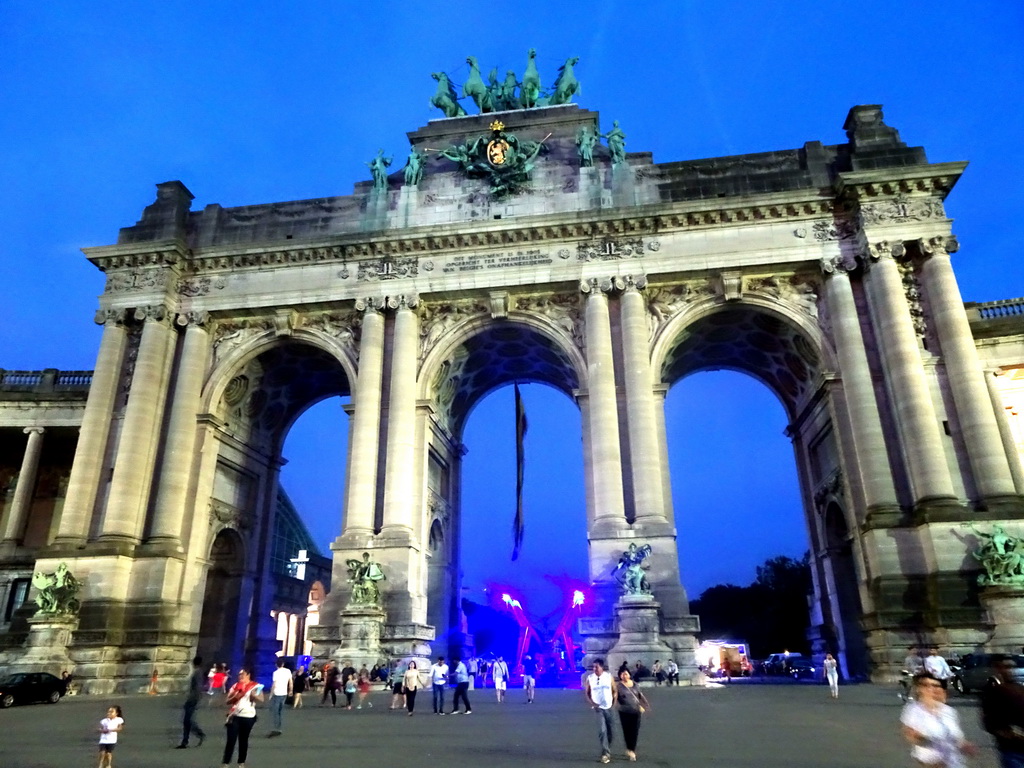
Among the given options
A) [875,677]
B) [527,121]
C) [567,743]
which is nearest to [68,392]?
[527,121]

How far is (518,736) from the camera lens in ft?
44.6

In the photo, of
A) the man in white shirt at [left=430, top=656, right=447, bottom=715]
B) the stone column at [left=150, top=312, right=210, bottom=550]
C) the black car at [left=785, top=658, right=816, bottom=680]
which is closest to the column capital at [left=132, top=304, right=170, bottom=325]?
the stone column at [left=150, top=312, right=210, bottom=550]

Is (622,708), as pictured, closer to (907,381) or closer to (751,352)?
(907,381)

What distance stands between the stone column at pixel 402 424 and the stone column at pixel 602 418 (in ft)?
24.6

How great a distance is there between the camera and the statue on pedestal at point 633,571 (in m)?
25.4

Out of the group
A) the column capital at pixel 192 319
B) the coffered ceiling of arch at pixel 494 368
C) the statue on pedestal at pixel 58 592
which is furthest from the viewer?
the coffered ceiling of arch at pixel 494 368

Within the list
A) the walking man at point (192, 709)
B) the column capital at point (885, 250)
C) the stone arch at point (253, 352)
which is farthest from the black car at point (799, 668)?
the walking man at point (192, 709)

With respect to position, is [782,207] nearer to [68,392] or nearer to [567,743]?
[567,743]

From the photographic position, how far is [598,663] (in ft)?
40.4

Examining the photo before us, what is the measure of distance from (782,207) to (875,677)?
18.8 metres

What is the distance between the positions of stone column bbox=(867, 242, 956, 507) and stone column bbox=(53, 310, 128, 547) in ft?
108

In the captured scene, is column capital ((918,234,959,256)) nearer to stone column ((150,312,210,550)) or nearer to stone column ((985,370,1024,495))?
stone column ((985,370,1024,495))

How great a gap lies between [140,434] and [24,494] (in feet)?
38.0

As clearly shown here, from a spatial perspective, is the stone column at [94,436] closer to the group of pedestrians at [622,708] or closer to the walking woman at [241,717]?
the walking woman at [241,717]
